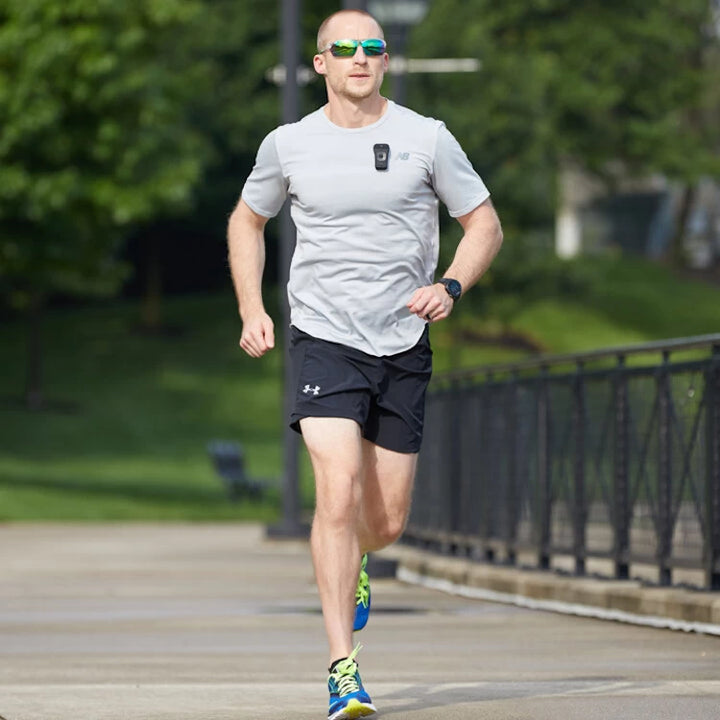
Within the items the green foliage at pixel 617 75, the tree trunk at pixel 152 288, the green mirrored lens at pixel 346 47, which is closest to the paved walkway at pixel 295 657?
the green mirrored lens at pixel 346 47

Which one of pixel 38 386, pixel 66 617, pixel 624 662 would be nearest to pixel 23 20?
pixel 38 386

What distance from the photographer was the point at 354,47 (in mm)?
6797

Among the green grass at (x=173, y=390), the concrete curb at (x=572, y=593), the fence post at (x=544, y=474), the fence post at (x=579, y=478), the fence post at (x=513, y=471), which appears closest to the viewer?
the concrete curb at (x=572, y=593)

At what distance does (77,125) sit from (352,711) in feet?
86.9

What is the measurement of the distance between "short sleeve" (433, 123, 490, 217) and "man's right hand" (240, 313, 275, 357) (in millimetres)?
658

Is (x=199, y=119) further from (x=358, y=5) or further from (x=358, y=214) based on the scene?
(x=358, y=214)

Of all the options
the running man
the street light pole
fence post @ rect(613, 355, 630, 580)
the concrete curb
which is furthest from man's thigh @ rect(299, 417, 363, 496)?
the street light pole

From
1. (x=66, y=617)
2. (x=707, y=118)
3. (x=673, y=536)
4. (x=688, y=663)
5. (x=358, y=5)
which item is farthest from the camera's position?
(x=707, y=118)

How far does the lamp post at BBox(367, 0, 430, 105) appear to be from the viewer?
688 inches

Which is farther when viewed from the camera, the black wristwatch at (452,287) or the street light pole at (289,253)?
the street light pole at (289,253)

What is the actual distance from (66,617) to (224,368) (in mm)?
41158

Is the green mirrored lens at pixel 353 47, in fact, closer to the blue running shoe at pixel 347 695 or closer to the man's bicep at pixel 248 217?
the man's bicep at pixel 248 217

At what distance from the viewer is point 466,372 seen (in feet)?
52.0

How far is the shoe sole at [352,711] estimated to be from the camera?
20.9 feet
